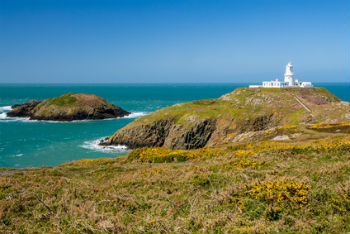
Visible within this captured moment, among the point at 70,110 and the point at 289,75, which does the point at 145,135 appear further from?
the point at 289,75

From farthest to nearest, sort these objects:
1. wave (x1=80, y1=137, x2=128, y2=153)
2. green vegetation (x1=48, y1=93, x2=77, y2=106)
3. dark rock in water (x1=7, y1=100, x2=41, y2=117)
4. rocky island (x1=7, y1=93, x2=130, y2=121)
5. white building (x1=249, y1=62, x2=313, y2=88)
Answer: green vegetation (x1=48, y1=93, x2=77, y2=106) → dark rock in water (x1=7, y1=100, x2=41, y2=117) → rocky island (x1=7, y1=93, x2=130, y2=121) → white building (x1=249, y1=62, x2=313, y2=88) → wave (x1=80, y1=137, x2=128, y2=153)

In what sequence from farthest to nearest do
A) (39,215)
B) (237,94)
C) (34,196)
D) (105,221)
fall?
(237,94) < (34,196) < (39,215) < (105,221)

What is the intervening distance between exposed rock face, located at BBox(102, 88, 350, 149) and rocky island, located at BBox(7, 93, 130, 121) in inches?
1926

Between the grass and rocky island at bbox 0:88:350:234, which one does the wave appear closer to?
rocky island at bbox 0:88:350:234

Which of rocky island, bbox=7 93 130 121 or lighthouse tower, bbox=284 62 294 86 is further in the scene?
rocky island, bbox=7 93 130 121

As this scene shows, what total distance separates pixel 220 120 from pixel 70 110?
77.6 m

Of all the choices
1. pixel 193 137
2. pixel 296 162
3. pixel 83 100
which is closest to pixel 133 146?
pixel 193 137

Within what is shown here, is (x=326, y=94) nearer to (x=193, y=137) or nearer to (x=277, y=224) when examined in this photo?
(x=193, y=137)

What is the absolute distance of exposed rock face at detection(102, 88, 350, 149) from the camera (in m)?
62.9

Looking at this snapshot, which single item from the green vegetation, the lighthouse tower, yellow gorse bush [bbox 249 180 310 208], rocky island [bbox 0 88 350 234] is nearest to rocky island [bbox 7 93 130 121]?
the green vegetation

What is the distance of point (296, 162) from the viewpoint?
19.7 meters

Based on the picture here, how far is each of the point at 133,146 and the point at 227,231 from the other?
58.7 metres

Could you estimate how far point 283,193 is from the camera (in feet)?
36.2

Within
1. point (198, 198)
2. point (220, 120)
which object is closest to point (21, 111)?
point (220, 120)
